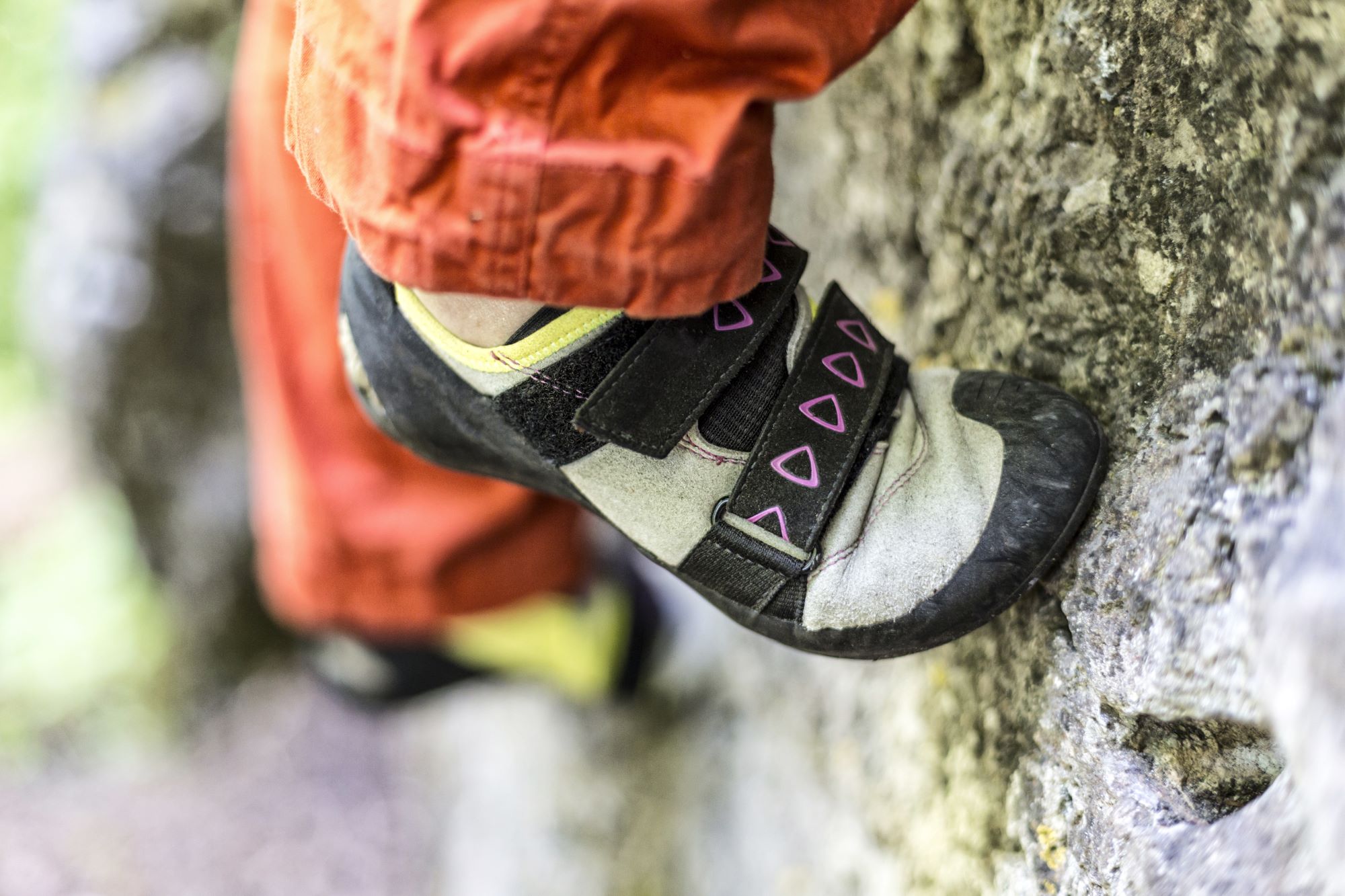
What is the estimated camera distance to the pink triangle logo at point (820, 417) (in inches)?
24.8

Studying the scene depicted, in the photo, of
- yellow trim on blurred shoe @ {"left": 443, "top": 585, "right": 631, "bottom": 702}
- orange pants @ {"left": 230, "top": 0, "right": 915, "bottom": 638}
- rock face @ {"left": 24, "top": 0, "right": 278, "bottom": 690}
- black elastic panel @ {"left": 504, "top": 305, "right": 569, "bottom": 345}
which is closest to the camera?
orange pants @ {"left": 230, "top": 0, "right": 915, "bottom": 638}

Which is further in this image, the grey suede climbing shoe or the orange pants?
the grey suede climbing shoe

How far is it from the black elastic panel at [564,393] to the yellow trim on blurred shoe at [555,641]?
789 millimetres

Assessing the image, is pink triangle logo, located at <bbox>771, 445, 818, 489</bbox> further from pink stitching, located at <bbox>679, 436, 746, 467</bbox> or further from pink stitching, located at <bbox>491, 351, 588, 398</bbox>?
pink stitching, located at <bbox>491, 351, 588, 398</bbox>

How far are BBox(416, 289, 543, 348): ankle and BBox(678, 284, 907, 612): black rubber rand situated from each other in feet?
0.57

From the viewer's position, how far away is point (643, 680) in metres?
1.62

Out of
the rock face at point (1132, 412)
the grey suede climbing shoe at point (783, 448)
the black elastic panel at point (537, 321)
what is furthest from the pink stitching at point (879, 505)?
the black elastic panel at point (537, 321)

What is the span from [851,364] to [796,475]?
3.5 inches

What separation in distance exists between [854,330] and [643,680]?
1076 mm

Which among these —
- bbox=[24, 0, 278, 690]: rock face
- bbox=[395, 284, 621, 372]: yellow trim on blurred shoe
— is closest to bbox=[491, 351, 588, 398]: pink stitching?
bbox=[395, 284, 621, 372]: yellow trim on blurred shoe

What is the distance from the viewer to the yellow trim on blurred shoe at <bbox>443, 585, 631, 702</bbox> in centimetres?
146

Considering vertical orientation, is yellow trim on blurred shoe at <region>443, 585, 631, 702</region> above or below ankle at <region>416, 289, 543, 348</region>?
below

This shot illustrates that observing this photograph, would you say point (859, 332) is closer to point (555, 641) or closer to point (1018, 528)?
point (1018, 528)

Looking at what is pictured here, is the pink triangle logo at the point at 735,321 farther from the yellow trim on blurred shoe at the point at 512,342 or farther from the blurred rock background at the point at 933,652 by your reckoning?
the blurred rock background at the point at 933,652
